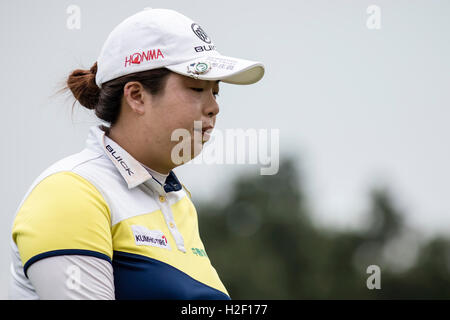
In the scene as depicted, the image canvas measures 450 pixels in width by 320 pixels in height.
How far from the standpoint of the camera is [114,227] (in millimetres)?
3262

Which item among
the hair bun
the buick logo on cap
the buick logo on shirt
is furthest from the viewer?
the hair bun

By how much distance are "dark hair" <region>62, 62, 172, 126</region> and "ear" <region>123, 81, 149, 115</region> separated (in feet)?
0.07

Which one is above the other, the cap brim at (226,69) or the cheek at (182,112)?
the cap brim at (226,69)

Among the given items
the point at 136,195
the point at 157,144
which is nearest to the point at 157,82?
the point at 157,144

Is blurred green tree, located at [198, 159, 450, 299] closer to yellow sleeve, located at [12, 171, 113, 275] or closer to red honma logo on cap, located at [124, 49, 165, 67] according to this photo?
red honma logo on cap, located at [124, 49, 165, 67]

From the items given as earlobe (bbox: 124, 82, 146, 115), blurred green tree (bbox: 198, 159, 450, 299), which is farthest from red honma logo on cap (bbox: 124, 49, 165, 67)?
blurred green tree (bbox: 198, 159, 450, 299)

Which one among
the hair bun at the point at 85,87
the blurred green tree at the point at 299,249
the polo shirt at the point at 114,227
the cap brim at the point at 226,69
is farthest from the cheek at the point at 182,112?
the blurred green tree at the point at 299,249

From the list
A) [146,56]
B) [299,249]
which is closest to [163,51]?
[146,56]

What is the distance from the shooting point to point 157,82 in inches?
142

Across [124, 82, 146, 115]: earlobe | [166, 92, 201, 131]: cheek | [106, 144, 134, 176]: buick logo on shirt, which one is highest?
[124, 82, 146, 115]: earlobe

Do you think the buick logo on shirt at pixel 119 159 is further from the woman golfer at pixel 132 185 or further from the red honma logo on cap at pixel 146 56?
the red honma logo on cap at pixel 146 56

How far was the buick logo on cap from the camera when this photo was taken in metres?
3.72

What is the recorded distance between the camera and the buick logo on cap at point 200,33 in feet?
12.2

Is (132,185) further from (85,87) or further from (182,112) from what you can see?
(85,87)
